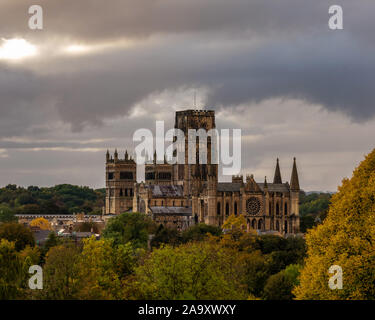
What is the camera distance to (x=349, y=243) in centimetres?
A: 4841

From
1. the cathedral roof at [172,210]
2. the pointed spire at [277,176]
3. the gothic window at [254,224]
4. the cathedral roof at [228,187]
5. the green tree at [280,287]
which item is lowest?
the green tree at [280,287]

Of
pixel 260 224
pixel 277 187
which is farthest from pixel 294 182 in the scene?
pixel 260 224

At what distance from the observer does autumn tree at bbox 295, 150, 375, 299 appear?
46844 millimetres

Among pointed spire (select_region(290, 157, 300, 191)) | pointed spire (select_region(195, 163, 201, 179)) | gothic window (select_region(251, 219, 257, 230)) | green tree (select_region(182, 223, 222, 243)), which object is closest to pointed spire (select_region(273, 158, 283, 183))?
pointed spire (select_region(290, 157, 300, 191))

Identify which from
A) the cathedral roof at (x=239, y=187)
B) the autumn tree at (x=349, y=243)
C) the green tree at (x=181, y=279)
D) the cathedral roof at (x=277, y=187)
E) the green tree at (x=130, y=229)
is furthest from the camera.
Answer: the cathedral roof at (x=277, y=187)

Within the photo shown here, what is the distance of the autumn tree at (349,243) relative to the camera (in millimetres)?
46844

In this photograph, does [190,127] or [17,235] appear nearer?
[17,235]

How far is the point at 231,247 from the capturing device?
10800cm

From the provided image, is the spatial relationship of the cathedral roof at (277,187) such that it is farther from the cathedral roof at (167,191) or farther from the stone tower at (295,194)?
the cathedral roof at (167,191)

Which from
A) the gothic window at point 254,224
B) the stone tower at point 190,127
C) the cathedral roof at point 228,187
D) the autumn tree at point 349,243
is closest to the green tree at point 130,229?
the cathedral roof at point 228,187

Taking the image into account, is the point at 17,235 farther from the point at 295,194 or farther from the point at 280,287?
the point at 295,194
